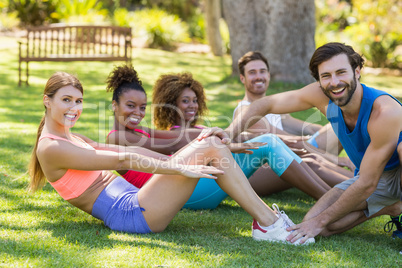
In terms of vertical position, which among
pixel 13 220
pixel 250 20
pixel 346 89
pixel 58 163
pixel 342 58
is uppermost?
pixel 250 20

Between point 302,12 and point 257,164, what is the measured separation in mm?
7158

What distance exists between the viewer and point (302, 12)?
10789 millimetres

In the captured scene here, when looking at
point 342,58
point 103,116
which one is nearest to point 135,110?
point 342,58

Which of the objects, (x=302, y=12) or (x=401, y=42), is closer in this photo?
(x=302, y=12)

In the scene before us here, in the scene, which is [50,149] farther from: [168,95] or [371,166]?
[371,166]

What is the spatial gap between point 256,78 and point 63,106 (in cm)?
275

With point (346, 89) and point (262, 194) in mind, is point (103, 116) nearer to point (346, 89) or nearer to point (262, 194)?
point (262, 194)

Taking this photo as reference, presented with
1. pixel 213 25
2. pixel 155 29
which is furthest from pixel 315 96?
pixel 155 29

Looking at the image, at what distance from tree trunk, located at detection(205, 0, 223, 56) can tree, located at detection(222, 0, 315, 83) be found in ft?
19.8

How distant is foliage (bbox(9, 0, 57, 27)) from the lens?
18344mm

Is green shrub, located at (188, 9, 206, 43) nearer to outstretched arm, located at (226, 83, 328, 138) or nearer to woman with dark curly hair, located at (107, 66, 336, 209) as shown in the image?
woman with dark curly hair, located at (107, 66, 336, 209)

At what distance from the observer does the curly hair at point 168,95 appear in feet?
17.7

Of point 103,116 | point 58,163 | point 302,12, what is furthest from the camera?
point 302,12

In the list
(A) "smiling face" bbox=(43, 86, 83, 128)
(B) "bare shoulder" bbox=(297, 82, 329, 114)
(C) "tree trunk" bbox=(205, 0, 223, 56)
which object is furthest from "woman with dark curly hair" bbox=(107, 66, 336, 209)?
(C) "tree trunk" bbox=(205, 0, 223, 56)
